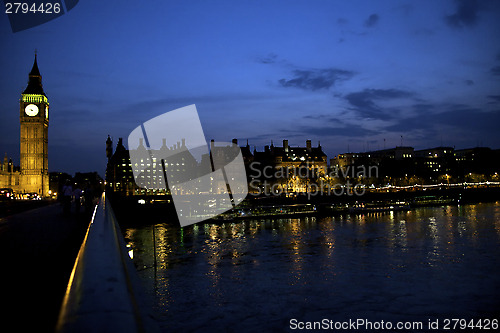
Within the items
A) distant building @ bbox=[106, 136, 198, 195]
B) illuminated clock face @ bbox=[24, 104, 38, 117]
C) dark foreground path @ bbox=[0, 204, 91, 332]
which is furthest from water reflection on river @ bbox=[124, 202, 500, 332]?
distant building @ bbox=[106, 136, 198, 195]

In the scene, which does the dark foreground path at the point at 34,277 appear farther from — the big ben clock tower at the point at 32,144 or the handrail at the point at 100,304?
the big ben clock tower at the point at 32,144

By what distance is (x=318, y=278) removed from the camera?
59.5 feet

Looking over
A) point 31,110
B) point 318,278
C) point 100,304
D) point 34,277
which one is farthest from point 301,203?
point 100,304

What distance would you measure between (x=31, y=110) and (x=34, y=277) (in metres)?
78.3

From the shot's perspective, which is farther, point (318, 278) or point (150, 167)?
point (150, 167)

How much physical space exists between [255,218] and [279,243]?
71.1ft

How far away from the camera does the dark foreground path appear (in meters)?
2.84

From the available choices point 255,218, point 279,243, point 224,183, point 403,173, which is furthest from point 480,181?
point 279,243

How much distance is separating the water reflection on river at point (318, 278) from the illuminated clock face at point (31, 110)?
53.9 m

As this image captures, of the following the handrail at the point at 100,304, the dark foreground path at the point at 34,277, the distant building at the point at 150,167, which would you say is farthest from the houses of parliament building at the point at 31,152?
the handrail at the point at 100,304

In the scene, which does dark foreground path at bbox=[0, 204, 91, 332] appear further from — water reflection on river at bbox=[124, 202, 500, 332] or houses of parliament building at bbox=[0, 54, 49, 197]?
houses of parliament building at bbox=[0, 54, 49, 197]

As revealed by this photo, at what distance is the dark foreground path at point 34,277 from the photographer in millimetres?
2838

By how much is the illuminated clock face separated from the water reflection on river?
177ft

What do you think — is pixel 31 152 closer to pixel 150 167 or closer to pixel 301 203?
pixel 150 167
